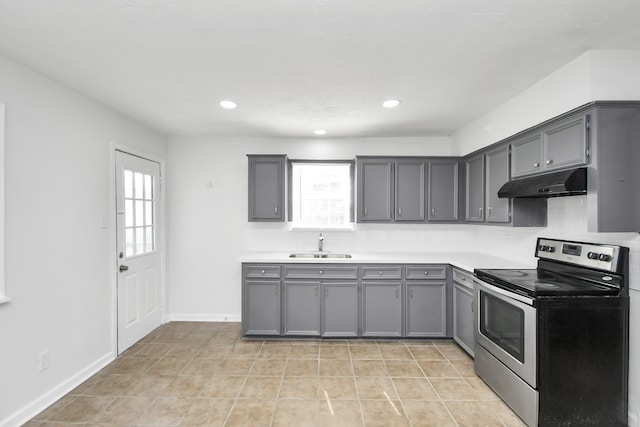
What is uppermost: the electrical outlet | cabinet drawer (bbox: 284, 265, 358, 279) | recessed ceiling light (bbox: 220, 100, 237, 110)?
recessed ceiling light (bbox: 220, 100, 237, 110)

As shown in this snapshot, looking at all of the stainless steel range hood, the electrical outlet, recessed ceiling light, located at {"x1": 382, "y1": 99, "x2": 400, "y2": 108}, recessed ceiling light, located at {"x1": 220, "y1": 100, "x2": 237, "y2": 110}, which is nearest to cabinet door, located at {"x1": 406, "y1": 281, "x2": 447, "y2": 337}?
the stainless steel range hood

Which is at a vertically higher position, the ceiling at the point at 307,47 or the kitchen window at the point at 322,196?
the ceiling at the point at 307,47

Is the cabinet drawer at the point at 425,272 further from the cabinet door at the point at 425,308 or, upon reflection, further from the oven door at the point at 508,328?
the oven door at the point at 508,328

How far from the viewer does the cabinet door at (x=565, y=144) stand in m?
1.96

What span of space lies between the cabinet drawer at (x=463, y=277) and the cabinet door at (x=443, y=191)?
0.74 metres

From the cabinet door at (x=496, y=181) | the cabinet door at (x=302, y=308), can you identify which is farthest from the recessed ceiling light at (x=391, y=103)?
the cabinet door at (x=302, y=308)

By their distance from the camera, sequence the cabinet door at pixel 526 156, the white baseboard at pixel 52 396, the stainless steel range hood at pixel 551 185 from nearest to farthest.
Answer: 1. the stainless steel range hood at pixel 551 185
2. the white baseboard at pixel 52 396
3. the cabinet door at pixel 526 156

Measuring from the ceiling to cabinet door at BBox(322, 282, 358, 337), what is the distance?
193 centimetres

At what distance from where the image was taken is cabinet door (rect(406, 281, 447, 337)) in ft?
11.0

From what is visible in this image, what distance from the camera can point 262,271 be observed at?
344cm

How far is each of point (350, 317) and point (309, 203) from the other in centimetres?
158

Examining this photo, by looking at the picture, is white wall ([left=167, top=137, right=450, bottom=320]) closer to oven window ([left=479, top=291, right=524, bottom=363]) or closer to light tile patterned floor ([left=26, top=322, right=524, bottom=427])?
light tile patterned floor ([left=26, top=322, right=524, bottom=427])

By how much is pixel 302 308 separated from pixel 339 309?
1.37ft

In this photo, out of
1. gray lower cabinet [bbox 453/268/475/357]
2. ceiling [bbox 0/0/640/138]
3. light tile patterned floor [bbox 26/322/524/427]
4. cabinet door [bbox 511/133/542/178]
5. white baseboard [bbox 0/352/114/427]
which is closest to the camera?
ceiling [bbox 0/0/640/138]
